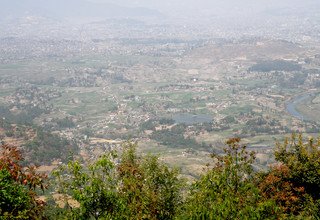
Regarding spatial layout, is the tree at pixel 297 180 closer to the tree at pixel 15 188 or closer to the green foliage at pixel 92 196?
the green foliage at pixel 92 196

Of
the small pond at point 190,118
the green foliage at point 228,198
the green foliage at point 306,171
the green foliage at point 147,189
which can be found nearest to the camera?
the green foliage at point 228,198

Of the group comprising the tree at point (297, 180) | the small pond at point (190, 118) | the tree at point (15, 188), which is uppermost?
the tree at point (15, 188)

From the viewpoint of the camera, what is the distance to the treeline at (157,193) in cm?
2656

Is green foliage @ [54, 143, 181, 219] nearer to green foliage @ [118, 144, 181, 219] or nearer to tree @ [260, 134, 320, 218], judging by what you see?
green foliage @ [118, 144, 181, 219]

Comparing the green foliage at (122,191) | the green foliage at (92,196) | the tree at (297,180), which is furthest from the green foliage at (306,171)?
the green foliage at (92,196)

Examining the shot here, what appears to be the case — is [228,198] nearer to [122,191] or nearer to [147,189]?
[147,189]

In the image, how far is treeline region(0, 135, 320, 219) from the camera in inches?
1046

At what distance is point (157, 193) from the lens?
33406 mm

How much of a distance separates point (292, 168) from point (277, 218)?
1482cm

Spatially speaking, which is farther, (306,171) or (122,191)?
(306,171)

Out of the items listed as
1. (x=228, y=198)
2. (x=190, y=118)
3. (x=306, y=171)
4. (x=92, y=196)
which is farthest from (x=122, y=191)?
(x=190, y=118)

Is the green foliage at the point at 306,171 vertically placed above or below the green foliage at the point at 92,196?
below

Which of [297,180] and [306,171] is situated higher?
[306,171]

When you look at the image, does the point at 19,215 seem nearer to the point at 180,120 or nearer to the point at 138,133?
the point at 138,133
